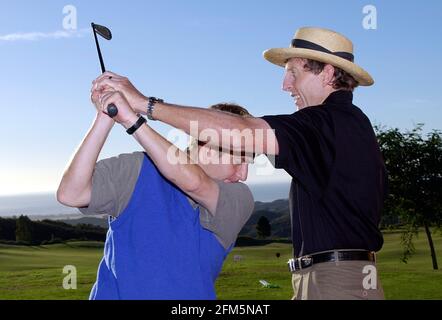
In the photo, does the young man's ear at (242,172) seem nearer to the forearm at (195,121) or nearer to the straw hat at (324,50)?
the forearm at (195,121)

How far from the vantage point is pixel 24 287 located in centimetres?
2198

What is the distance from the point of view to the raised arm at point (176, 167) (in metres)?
3.16

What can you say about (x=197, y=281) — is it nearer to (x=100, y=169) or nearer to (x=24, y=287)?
(x=100, y=169)

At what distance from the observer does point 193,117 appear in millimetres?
3561

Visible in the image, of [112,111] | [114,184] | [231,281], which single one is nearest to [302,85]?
[112,111]

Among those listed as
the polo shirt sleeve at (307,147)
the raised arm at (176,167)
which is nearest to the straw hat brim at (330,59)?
the polo shirt sleeve at (307,147)

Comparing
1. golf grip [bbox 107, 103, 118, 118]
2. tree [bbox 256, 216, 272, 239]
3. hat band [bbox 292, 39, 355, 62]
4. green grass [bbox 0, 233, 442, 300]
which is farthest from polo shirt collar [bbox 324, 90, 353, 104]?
tree [bbox 256, 216, 272, 239]

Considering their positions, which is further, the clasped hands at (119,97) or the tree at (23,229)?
the tree at (23,229)

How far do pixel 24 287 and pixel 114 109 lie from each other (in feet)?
66.6

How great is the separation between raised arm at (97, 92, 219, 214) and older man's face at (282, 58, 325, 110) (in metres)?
1.46

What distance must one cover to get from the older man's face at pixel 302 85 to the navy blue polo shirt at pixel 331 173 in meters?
0.32

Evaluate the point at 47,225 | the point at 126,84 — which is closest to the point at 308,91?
the point at 126,84

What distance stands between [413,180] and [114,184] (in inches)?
1351

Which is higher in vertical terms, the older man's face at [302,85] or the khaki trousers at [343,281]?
the older man's face at [302,85]
